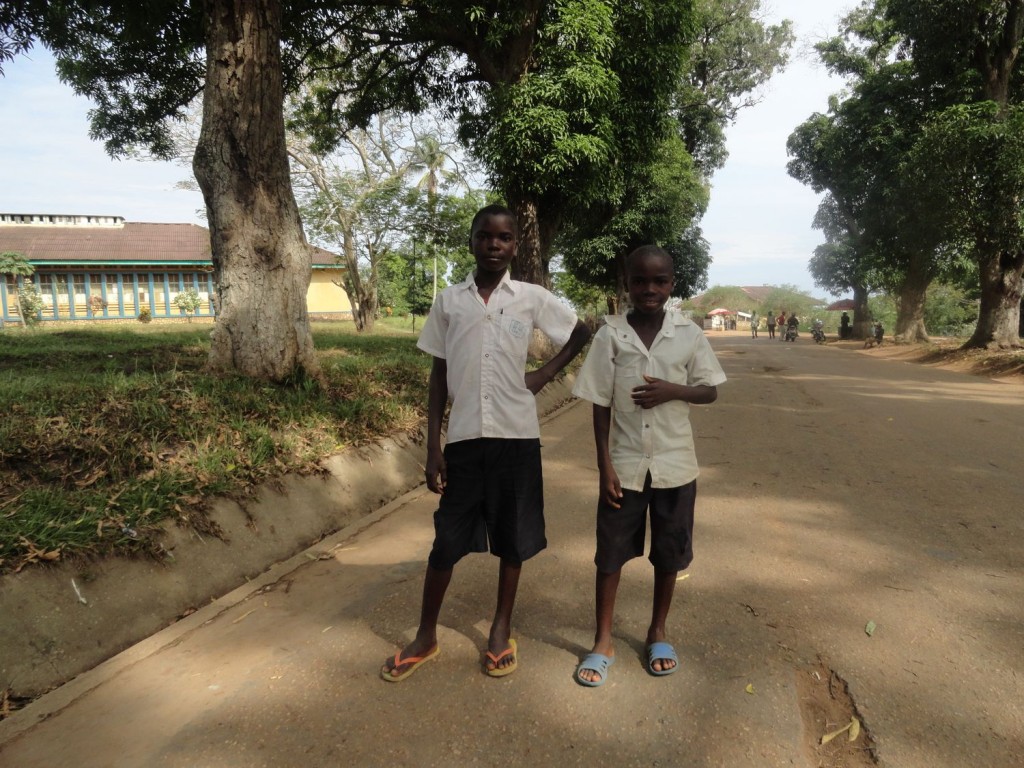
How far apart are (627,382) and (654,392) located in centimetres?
12

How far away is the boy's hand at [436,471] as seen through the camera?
2.45 meters

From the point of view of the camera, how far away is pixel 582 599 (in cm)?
300

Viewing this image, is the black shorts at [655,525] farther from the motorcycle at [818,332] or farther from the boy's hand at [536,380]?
the motorcycle at [818,332]

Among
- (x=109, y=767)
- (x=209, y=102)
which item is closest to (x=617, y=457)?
(x=109, y=767)

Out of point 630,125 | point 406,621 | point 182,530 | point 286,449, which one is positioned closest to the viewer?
point 406,621

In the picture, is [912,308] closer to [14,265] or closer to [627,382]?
[627,382]

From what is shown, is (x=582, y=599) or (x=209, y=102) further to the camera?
(x=209, y=102)

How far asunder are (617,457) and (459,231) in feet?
58.3

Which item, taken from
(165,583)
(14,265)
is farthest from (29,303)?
(165,583)

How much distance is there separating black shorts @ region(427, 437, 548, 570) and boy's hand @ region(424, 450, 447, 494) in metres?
0.03

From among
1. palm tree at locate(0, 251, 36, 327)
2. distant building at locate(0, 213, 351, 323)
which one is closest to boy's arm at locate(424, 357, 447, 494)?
distant building at locate(0, 213, 351, 323)

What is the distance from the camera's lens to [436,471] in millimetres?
2457

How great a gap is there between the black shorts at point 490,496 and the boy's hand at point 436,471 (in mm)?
26

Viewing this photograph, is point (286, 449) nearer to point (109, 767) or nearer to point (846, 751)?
point (109, 767)
